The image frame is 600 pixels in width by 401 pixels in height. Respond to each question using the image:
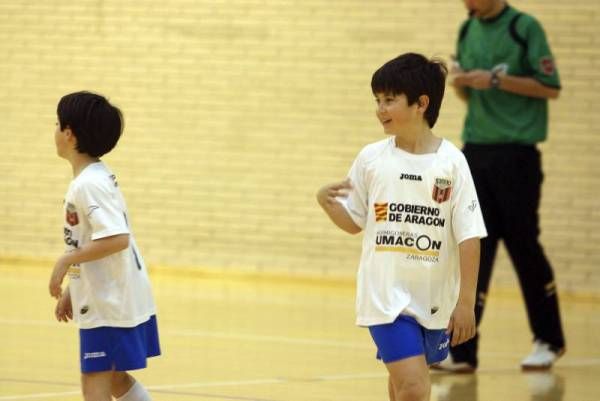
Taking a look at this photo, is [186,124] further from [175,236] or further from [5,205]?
[5,205]

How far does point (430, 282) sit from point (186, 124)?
8.20 meters

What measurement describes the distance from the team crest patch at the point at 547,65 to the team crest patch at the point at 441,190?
2.78 metres

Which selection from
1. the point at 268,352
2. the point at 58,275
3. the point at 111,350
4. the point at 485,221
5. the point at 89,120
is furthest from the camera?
the point at 268,352

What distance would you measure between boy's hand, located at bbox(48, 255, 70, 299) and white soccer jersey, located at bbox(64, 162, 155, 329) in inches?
4.5

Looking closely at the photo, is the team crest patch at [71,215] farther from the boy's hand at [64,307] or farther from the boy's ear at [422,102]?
the boy's ear at [422,102]

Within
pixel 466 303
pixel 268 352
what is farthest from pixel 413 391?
pixel 268 352

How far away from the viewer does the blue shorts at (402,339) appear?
3.95 m

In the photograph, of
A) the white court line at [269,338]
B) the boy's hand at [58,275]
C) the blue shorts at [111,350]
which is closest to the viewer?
the boy's hand at [58,275]

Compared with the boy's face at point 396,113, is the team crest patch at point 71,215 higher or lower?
→ lower

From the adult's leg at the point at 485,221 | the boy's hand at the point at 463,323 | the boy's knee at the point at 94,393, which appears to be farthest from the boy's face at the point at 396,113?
the adult's leg at the point at 485,221

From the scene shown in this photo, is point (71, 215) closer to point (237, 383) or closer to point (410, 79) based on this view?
point (410, 79)

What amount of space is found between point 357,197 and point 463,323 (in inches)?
21.2

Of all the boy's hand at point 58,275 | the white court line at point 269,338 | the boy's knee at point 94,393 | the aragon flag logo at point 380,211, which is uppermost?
the aragon flag logo at point 380,211

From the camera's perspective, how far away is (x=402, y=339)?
3.96 meters
